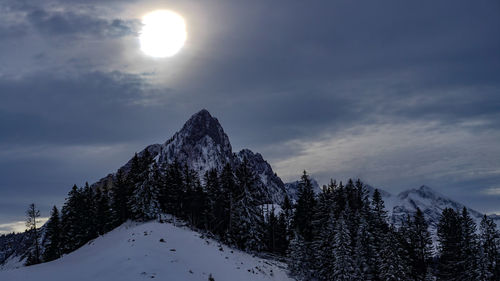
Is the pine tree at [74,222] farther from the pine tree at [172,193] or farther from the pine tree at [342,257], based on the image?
the pine tree at [342,257]

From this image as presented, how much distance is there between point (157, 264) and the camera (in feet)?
91.8

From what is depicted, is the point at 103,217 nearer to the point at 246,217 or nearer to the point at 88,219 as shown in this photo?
the point at 88,219

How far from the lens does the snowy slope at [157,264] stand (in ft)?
84.5

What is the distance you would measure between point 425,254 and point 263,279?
3994 cm

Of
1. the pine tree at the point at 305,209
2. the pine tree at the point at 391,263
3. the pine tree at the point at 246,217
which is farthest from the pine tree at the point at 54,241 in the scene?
the pine tree at the point at 391,263

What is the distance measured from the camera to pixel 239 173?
2347 inches

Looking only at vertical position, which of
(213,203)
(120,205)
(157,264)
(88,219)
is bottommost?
(157,264)

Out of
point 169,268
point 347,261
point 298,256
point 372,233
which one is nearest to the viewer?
point 169,268

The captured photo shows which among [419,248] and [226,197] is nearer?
[419,248]

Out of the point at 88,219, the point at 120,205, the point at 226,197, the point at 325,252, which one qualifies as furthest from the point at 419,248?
the point at 88,219

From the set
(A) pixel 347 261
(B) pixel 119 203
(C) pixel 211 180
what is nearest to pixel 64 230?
(B) pixel 119 203

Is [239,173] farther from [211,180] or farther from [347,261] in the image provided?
[347,261]

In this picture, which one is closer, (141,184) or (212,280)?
(212,280)

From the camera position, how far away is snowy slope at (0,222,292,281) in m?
25.7
